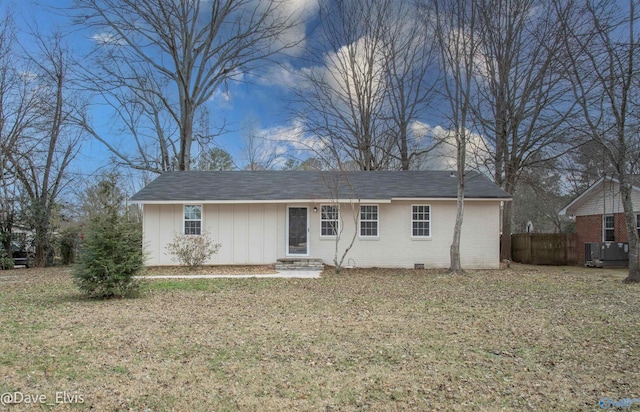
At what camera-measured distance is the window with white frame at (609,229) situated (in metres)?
18.7

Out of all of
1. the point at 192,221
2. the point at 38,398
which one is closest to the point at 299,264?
the point at 192,221

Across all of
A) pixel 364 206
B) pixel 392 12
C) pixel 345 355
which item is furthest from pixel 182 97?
pixel 345 355

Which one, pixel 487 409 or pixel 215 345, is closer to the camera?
pixel 487 409

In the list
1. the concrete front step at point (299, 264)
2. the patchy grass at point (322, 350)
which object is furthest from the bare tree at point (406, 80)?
the patchy grass at point (322, 350)

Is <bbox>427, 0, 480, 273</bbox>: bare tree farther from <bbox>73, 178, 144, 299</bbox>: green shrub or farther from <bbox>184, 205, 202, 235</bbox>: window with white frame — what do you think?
<bbox>73, 178, 144, 299</bbox>: green shrub

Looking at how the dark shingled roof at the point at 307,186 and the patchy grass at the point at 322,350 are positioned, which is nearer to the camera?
the patchy grass at the point at 322,350

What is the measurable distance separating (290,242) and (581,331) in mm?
10573

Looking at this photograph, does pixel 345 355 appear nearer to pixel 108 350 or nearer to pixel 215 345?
pixel 215 345

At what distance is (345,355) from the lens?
498 centimetres

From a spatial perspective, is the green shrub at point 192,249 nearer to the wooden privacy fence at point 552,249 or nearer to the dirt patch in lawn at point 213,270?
the dirt patch in lawn at point 213,270

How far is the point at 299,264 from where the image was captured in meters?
14.6

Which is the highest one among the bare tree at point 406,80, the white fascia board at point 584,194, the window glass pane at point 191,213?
the bare tree at point 406,80

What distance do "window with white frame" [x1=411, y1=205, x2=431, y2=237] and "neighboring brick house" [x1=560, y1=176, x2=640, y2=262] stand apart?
8202mm

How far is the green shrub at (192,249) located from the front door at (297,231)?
8.68ft
